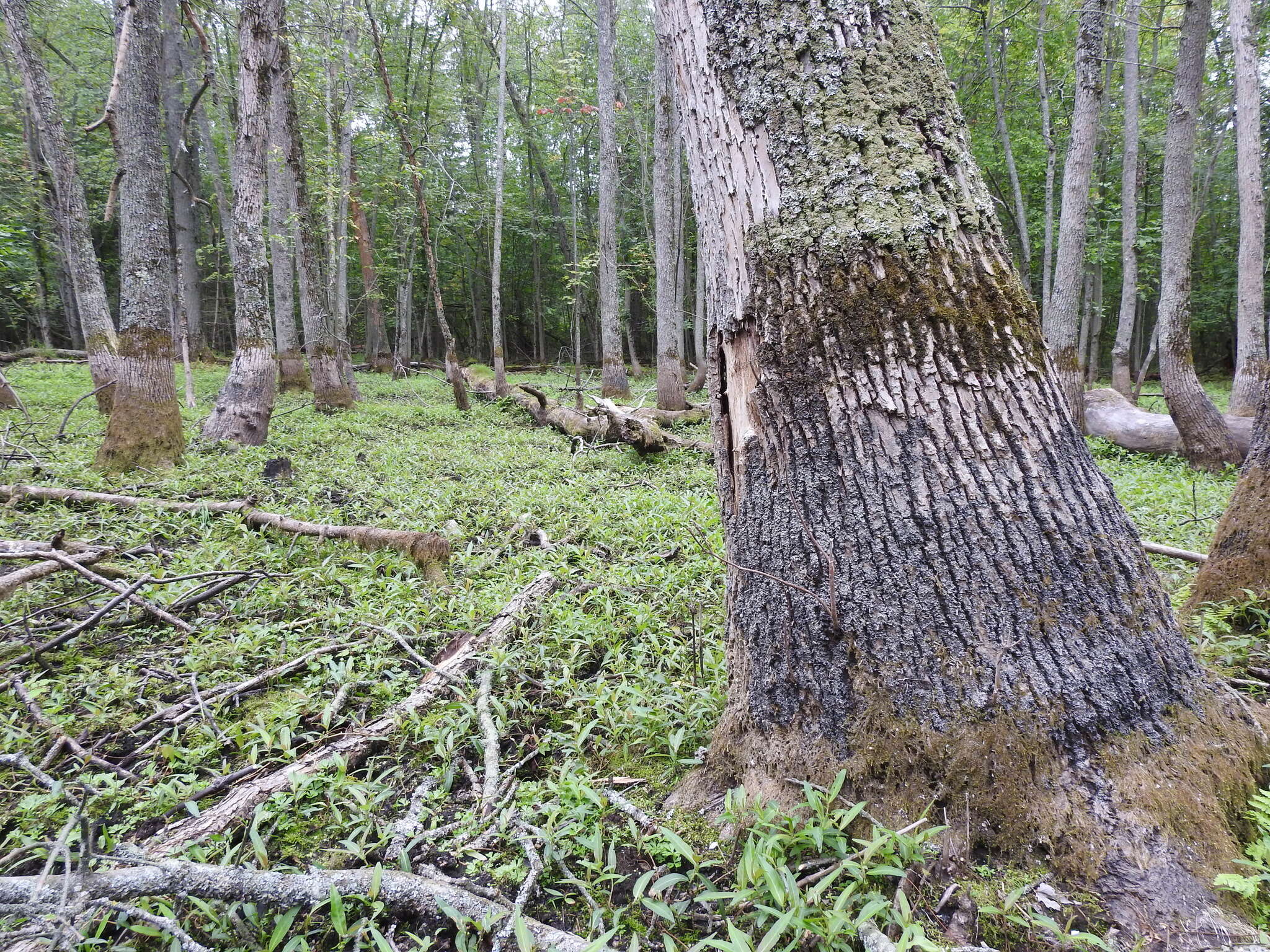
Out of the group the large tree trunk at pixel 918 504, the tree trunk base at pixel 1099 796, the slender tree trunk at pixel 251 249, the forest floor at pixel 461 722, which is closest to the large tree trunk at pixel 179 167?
the slender tree trunk at pixel 251 249

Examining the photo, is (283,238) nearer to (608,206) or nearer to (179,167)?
(608,206)

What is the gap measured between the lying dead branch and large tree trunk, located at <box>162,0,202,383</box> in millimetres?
14794

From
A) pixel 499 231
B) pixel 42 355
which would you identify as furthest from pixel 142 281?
pixel 42 355

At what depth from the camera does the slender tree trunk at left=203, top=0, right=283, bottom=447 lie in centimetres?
699

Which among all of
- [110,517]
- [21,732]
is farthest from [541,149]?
[21,732]

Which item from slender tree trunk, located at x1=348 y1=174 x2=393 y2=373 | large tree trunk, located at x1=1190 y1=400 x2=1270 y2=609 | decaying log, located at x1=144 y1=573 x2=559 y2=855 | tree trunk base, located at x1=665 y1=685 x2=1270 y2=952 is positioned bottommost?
decaying log, located at x1=144 y1=573 x2=559 y2=855

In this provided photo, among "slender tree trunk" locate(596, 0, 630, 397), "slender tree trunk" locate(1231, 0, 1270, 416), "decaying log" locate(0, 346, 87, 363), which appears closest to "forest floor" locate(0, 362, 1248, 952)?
"slender tree trunk" locate(1231, 0, 1270, 416)

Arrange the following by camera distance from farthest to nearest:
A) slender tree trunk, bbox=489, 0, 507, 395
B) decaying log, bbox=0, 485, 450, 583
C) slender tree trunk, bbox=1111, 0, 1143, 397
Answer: slender tree trunk, bbox=489, 0, 507, 395 < slender tree trunk, bbox=1111, 0, 1143, 397 < decaying log, bbox=0, 485, 450, 583

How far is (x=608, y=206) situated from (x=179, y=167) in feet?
48.1

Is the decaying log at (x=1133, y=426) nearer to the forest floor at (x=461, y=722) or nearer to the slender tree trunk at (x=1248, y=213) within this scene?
the slender tree trunk at (x=1248, y=213)

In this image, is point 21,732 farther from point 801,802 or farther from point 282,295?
point 282,295

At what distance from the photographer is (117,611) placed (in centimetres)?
323

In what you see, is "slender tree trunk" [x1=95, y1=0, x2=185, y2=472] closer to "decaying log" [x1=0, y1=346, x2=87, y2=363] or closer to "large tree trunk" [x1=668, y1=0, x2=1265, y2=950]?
"large tree trunk" [x1=668, y1=0, x2=1265, y2=950]

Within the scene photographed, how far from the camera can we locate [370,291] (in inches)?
609
